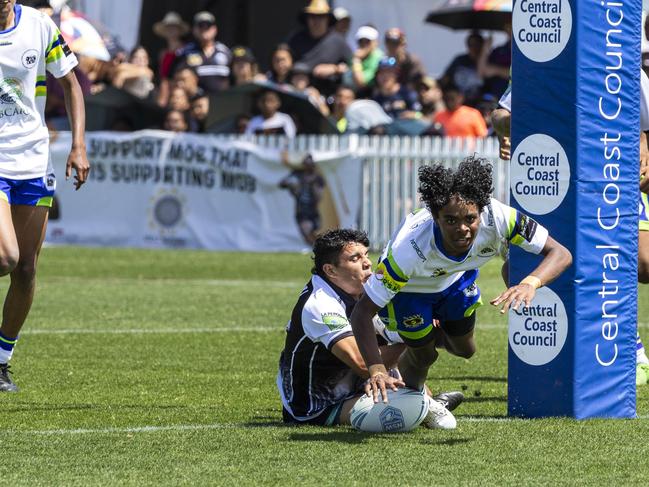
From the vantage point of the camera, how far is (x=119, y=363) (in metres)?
9.66

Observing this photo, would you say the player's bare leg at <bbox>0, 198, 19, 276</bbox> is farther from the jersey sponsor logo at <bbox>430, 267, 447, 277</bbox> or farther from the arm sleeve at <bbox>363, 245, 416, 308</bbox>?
the jersey sponsor logo at <bbox>430, 267, 447, 277</bbox>

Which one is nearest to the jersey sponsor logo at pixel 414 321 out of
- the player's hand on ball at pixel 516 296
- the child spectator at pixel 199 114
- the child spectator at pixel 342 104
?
the player's hand on ball at pixel 516 296

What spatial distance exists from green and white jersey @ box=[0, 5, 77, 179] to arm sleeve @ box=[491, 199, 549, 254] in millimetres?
2904

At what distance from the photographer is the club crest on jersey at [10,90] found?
8.02 meters

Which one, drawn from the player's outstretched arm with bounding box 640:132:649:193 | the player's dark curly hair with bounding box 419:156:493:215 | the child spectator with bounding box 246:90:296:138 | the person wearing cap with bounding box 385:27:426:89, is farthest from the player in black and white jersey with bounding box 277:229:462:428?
the person wearing cap with bounding box 385:27:426:89

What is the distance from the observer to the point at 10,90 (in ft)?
26.4

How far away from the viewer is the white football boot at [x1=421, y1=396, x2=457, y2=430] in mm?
7035

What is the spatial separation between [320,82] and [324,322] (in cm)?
1430

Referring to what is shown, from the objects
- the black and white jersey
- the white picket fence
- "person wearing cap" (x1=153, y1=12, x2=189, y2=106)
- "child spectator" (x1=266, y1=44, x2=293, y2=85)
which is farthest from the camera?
"person wearing cap" (x1=153, y1=12, x2=189, y2=106)

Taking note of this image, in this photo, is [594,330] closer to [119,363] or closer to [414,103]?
[119,363]

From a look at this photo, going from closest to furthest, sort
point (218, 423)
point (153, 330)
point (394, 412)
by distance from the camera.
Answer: point (394, 412) → point (218, 423) → point (153, 330)

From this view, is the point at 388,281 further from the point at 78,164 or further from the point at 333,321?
the point at 78,164

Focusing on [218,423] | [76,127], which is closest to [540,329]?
[218,423]

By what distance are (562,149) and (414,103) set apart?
13070 mm
